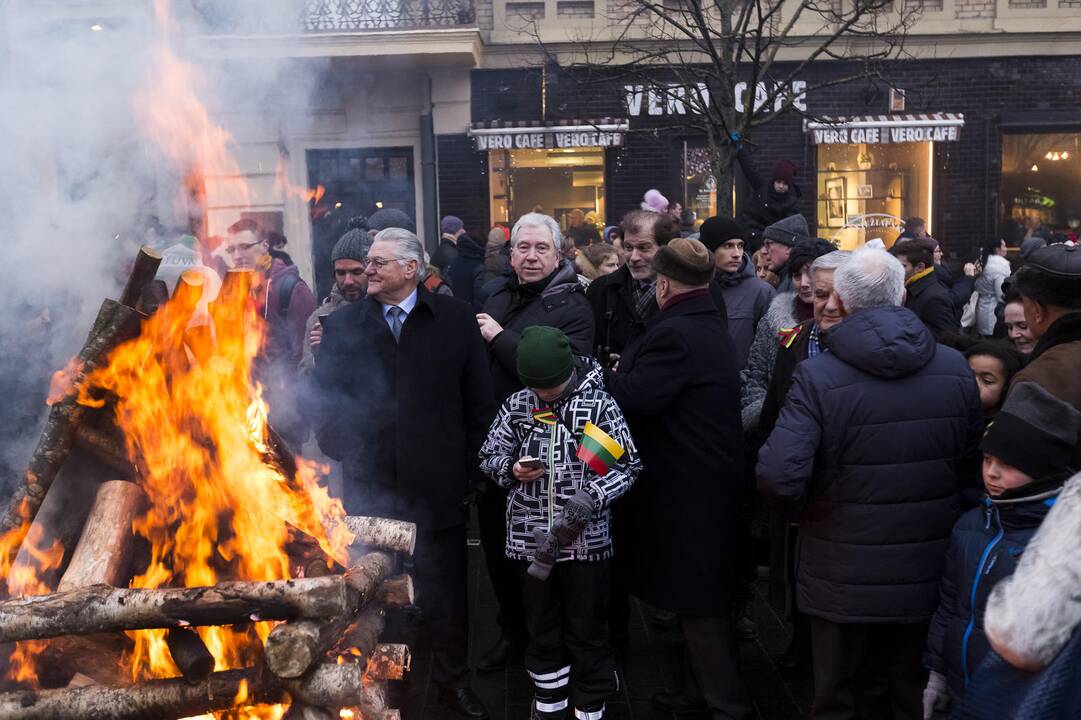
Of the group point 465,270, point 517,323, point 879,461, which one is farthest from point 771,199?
point 879,461

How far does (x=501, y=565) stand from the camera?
5.32 m

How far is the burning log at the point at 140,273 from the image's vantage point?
155 inches

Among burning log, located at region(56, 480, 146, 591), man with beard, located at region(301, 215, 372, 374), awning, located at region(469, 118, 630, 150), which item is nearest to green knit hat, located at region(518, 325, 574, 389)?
burning log, located at region(56, 480, 146, 591)

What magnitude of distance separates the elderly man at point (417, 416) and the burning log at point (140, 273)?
1126mm

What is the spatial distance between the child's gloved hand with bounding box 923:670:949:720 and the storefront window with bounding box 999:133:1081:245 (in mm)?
14540

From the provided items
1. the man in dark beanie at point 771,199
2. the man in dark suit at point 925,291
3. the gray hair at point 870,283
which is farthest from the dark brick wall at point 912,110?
the gray hair at point 870,283

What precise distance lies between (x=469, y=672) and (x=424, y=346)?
163 centimetres

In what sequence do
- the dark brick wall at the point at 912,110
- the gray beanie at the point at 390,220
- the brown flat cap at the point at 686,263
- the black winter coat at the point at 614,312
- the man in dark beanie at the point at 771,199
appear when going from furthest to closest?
1. the dark brick wall at the point at 912,110
2. the man in dark beanie at the point at 771,199
3. the gray beanie at the point at 390,220
4. the black winter coat at the point at 614,312
5. the brown flat cap at the point at 686,263

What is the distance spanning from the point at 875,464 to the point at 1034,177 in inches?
577

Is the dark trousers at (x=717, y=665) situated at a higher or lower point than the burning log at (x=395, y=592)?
lower

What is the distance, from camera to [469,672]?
4895 millimetres

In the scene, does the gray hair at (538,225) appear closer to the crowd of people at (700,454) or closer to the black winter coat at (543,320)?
the crowd of people at (700,454)

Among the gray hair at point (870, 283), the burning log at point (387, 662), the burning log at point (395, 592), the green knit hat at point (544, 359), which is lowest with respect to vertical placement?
the burning log at point (387, 662)

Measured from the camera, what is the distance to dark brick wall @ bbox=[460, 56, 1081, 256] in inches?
614
